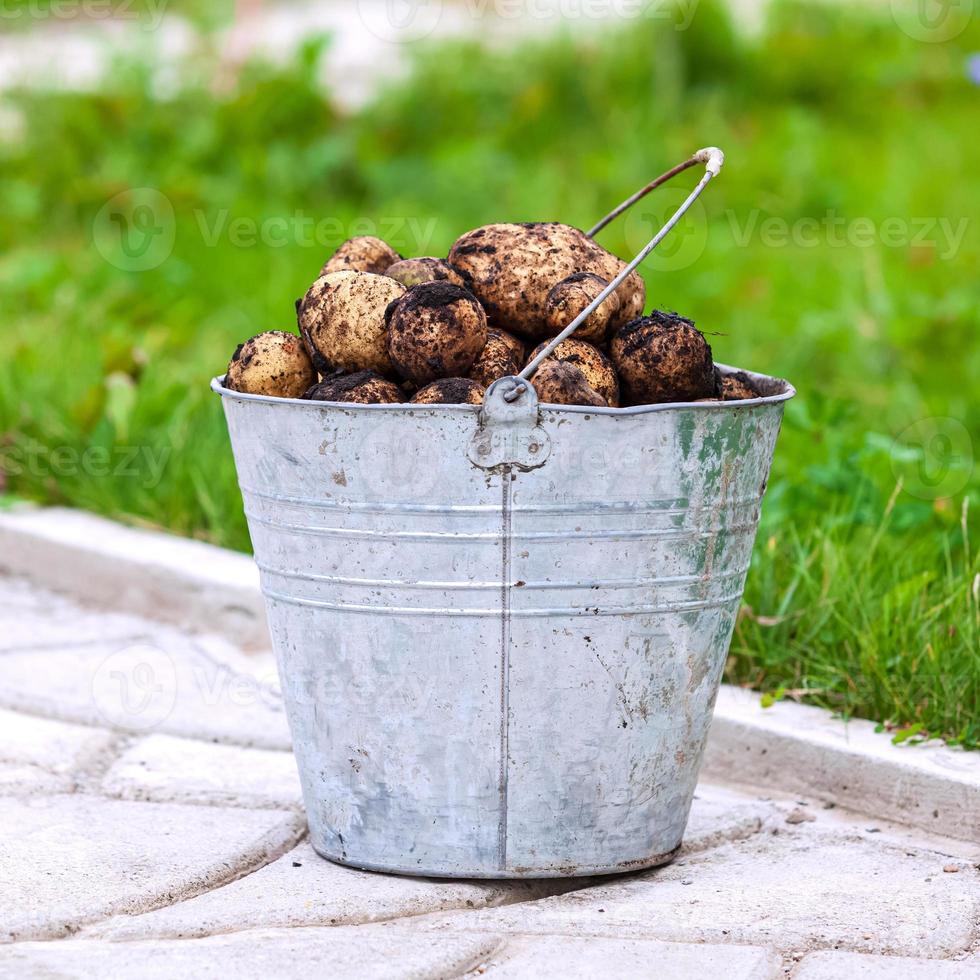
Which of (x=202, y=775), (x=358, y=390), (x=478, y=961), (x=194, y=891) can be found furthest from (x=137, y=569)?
(x=478, y=961)

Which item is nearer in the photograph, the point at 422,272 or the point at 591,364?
the point at 591,364

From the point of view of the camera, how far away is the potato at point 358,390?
6.18 ft

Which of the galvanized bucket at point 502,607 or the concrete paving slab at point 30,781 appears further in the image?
the concrete paving slab at point 30,781

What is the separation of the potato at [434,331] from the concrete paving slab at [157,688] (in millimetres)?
942

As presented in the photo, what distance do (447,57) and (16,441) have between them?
3.83 m

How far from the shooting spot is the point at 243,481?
204 centimetres

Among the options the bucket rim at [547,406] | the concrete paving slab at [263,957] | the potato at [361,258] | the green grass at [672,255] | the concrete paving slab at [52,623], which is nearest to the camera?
the concrete paving slab at [263,957]

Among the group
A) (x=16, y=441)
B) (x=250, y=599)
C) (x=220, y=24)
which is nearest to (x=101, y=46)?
(x=220, y=24)

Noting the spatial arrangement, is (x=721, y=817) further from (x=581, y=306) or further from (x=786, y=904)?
(x=581, y=306)

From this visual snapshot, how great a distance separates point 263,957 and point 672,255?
363 centimetres

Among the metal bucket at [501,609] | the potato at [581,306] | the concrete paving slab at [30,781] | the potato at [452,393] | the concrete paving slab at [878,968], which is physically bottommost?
the concrete paving slab at [878,968]

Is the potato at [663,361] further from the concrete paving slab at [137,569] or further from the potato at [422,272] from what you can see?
the concrete paving slab at [137,569]

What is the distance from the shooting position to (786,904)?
1.92 m

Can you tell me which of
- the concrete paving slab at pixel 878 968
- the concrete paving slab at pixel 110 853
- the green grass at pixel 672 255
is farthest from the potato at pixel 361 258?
the concrete paving slab at pixel 878 968
